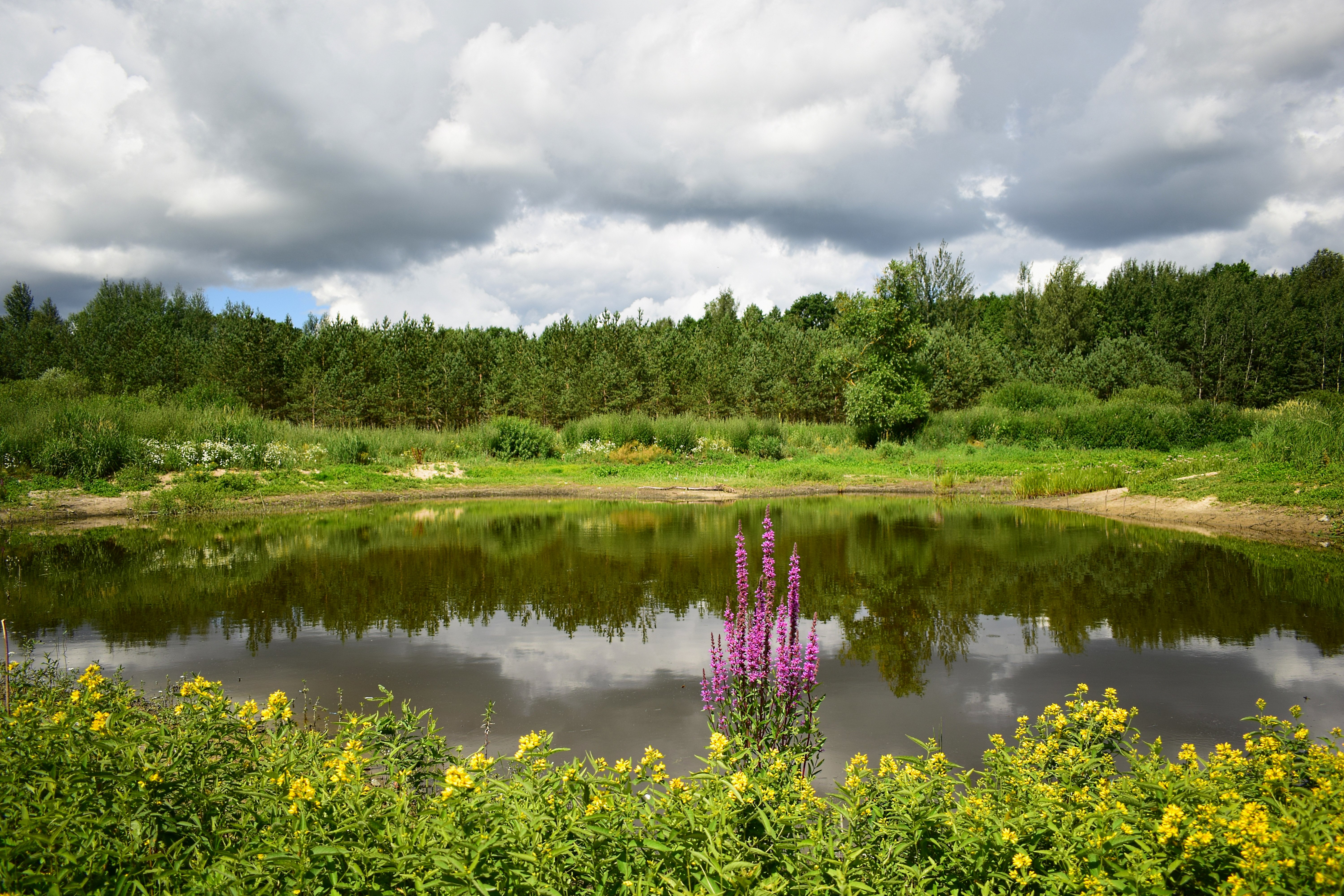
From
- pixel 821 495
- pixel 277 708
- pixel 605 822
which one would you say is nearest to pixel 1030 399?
pixel 821 495

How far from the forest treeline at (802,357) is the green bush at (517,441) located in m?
9.76

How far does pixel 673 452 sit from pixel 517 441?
6.75 metres

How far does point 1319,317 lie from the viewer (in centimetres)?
5006

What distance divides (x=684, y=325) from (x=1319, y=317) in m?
51.6

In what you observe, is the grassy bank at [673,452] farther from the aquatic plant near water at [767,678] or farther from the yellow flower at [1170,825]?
the yellow flower at [1170,825]

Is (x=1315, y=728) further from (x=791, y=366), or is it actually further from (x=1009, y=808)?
(x=791, y=366)

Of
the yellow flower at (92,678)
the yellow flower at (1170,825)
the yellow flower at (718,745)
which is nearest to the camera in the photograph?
the yellow flower at (1170,825)

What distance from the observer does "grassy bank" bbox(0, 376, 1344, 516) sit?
1828 cm

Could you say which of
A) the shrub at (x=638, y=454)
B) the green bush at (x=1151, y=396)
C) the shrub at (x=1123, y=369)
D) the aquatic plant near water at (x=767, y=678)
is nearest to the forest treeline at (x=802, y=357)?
the shrub at (x=1123, y=369)

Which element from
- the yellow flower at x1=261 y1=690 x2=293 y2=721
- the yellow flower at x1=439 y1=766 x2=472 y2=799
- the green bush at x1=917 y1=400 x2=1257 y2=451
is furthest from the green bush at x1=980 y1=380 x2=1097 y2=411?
the yellow flower at x1=439 y1=766 x2=472 y2=799

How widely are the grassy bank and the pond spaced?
408cm

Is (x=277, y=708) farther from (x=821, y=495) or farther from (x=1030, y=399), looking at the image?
(x=1030, y=399)

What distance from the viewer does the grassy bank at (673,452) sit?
60.0 feet

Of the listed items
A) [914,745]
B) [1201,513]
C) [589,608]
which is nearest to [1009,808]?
[914,745]
